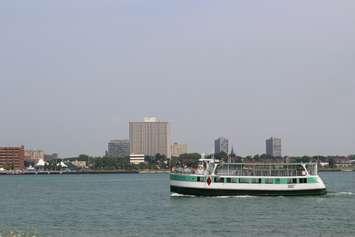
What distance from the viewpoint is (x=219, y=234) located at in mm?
57219

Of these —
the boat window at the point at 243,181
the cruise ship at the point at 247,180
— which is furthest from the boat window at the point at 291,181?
the boat window at the point at 243,181

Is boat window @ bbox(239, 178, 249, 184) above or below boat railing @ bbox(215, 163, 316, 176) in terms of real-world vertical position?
below

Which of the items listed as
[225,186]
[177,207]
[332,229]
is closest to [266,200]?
[225,186]

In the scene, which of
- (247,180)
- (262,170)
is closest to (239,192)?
(247,180)

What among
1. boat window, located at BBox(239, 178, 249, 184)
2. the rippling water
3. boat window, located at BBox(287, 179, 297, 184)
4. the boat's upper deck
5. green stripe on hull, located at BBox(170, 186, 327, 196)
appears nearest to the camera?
the rippling water

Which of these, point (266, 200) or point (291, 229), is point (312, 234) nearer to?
point (291, 229)

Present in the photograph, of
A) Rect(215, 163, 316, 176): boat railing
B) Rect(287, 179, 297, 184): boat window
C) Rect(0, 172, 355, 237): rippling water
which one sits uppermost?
Rect(215, 163, 316, 176): boat railing

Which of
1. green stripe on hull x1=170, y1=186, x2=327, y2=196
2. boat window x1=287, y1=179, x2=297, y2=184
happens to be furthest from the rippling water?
boat window x1=287, y1=179, x2=297, y2=184

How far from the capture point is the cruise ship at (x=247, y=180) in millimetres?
96125

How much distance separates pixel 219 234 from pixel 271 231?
4351 millimetres

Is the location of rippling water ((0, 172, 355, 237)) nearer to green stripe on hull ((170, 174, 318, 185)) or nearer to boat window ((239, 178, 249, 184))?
boat window ((239, 178, 249, 184))

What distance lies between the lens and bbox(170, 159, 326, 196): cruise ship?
96.1 m

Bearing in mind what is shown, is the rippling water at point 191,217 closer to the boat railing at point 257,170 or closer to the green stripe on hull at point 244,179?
the green stripe on hull at point 244,179

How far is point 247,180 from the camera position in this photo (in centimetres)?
9650
